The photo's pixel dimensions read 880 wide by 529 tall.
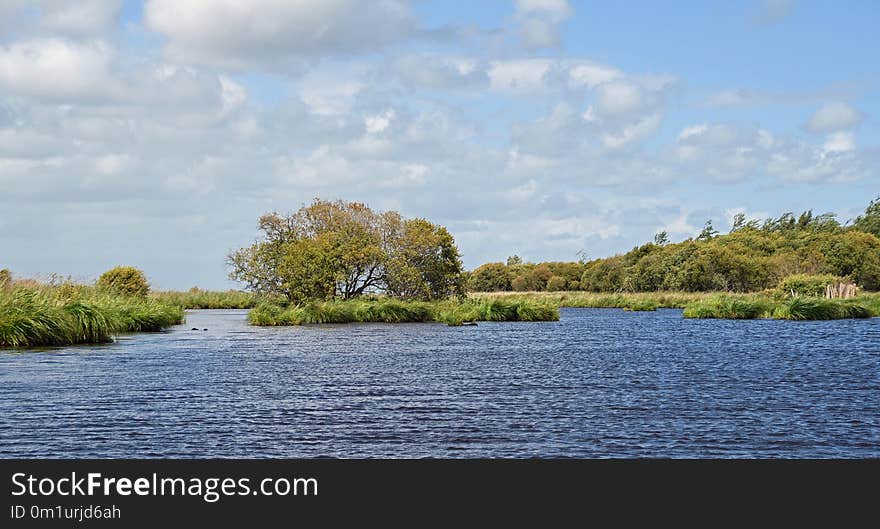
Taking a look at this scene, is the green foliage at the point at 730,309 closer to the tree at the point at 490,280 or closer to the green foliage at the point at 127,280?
the green foliage at the point at 127,280

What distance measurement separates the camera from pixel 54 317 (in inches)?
1198

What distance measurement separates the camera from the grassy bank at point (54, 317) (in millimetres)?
28938

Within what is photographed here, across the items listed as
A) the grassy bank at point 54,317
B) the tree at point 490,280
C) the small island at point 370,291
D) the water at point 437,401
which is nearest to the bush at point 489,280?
the tree at point 490,280

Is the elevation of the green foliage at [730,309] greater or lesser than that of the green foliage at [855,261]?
lesser

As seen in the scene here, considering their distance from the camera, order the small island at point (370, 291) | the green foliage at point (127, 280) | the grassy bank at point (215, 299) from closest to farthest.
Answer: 1. the small island at point (370, 291)
2. the green foliage at point (127, 280)
3. the grassy bank at point (215, 299)

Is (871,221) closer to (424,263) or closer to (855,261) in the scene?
(855,261)

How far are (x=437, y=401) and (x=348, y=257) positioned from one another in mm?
39460

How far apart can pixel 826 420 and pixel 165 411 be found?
13208mm

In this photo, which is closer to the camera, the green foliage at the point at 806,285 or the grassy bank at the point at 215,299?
the green foliage at the point at 806,285

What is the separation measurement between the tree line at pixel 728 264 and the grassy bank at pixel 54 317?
59.3 meters

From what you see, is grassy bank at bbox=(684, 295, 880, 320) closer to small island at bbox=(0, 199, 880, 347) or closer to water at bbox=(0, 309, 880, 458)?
small island at bbox=(0, 199, 880, 347)

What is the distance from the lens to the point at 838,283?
80.0 m

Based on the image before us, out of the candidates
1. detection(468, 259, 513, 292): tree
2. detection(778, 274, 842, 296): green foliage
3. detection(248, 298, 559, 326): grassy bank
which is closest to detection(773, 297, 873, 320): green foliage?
detection(778, 274, 842, 296): green foliage
